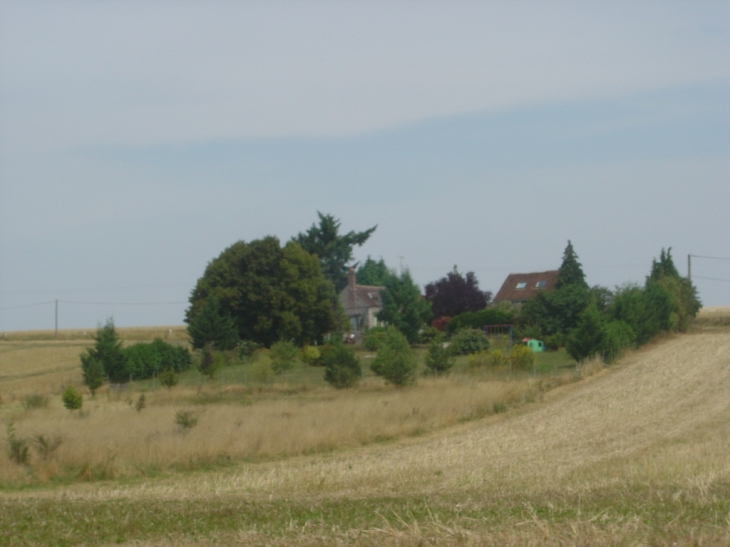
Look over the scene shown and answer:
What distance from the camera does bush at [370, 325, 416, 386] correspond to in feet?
111

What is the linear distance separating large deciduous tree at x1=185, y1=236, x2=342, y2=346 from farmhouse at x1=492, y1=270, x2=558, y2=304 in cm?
2386

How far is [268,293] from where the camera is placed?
5872cm

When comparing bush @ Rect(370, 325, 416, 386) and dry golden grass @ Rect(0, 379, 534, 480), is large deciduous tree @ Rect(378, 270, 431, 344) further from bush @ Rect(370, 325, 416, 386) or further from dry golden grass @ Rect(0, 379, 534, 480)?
bush @ Rect(370, 325, 416, 386)

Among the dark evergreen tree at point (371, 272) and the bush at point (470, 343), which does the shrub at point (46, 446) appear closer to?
the bush at point (470, 343)

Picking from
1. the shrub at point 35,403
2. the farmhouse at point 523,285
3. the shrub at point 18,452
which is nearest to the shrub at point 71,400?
the shrub at point 35,403

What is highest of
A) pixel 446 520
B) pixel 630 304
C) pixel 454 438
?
pixel 630 304

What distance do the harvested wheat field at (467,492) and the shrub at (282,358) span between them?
53.3 ft

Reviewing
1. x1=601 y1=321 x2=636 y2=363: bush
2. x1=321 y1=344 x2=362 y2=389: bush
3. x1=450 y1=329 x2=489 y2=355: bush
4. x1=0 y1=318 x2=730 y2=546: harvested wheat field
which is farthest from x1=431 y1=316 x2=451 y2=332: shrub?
x1=0 y1=318 x2=730 y2=546: harvested wheat field

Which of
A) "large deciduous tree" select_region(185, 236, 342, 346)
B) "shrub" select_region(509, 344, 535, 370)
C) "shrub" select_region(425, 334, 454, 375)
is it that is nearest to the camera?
"shrub" select_region(425, 334, 454, 375)

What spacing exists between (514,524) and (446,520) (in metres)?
0.72

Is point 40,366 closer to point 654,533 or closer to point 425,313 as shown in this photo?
point 425,313

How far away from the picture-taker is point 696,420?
25047 mm

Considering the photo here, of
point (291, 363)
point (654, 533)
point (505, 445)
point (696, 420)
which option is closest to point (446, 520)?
point (654, 533)

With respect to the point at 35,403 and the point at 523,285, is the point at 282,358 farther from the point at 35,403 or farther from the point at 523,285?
the point at 523,285
